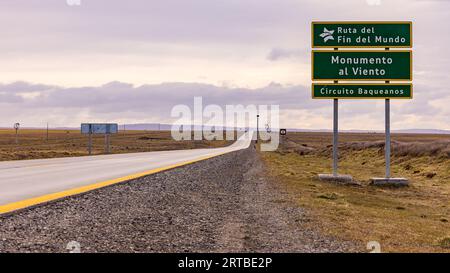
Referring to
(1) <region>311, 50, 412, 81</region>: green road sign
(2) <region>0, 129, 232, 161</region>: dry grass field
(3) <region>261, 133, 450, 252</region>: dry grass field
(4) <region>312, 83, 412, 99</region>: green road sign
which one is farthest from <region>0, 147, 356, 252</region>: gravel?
(2) <region>0, 129, 232, 161</region>: dry grass field

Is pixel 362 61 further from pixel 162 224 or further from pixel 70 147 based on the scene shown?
pixel 70 147

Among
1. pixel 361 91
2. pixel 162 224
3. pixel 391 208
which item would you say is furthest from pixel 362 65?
pixel 162 224

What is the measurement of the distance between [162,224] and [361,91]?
15.2m

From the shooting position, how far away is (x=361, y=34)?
72.8 feet

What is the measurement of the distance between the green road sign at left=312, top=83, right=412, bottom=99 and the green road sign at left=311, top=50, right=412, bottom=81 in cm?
36

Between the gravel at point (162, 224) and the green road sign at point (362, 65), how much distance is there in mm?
8989

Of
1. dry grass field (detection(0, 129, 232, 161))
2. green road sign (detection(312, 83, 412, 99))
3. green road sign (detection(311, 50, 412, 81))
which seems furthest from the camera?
dry grass field (detection(0, 129, 232, 161))

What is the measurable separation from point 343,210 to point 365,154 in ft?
110

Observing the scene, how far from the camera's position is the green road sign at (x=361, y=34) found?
22047 millimetres

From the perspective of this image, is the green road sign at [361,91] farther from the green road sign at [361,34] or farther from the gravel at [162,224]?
the gravel at [162,224]

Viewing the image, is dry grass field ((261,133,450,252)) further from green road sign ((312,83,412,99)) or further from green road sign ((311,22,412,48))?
green road sign ((311,22,412,48))

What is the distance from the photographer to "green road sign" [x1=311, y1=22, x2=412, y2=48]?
22047 millimetres
